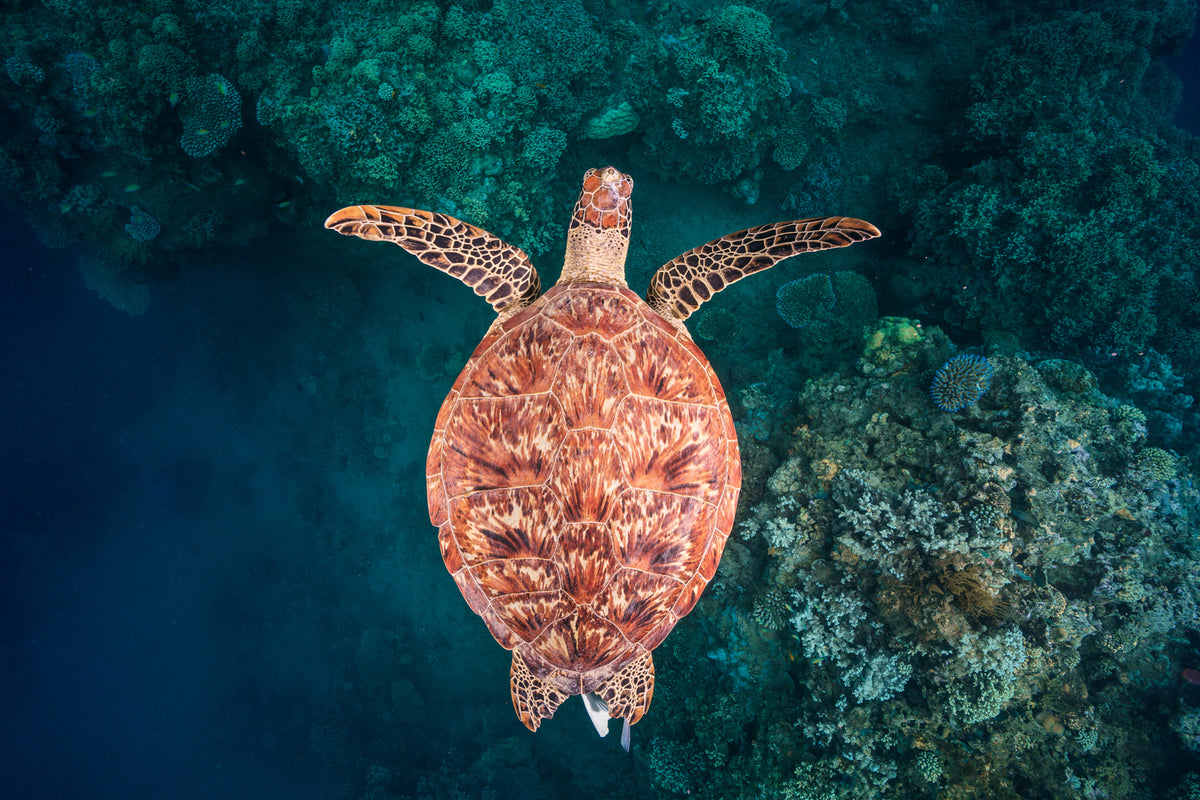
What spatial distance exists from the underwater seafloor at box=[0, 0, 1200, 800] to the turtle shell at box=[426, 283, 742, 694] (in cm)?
117

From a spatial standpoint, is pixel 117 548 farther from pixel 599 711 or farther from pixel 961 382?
pixel 961 382

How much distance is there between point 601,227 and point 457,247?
35.1 inches

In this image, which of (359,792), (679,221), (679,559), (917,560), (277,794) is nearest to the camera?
(679,559)

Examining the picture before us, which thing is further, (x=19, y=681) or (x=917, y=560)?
(x=19, y=681)

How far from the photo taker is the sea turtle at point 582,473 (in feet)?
6.40

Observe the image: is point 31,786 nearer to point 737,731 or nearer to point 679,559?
point 737,731

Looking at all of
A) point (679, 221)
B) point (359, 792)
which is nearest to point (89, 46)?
point (679, 221)

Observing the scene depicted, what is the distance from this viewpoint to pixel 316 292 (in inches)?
204

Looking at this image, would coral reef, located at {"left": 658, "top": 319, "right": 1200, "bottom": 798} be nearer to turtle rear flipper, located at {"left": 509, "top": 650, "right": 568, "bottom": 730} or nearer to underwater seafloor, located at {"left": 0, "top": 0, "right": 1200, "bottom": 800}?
underwater seafloor, located at {"left": 0, "top": 0, "right": 1200, "bottom": 800}

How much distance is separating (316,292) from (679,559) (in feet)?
16.5

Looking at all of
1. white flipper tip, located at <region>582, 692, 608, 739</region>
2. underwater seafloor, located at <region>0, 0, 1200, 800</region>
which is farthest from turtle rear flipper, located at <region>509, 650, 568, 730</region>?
underwater seafloor, located at <region>0, 0, 1200, 800</region>

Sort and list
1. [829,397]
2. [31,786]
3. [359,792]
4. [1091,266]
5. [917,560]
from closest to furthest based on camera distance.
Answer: [917,560], [829,397], [1091,266], [359,792], [31,786]

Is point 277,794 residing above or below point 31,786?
above

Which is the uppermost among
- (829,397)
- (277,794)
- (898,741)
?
(829,397)
